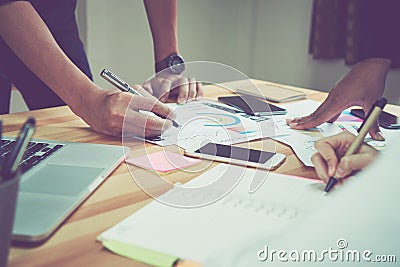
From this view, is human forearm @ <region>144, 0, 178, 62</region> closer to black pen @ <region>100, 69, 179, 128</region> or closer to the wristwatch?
the wristwatch

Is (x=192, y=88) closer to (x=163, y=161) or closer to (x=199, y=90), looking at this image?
(x=199, y=90)

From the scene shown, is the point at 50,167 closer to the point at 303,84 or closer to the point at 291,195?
the point at 291,195

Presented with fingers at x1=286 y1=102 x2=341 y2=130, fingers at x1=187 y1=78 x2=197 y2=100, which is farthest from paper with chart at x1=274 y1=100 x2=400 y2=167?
fingers at x1=187 y1=78 x2=197 y2=100

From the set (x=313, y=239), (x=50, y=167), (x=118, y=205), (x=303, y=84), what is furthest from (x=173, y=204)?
(x=303, y=84)

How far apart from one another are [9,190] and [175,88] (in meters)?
0.89

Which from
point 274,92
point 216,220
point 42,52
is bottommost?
point 274,92

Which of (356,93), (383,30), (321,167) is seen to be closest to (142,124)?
(321,167)

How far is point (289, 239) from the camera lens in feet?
1.02

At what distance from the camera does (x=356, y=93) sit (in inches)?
41.9

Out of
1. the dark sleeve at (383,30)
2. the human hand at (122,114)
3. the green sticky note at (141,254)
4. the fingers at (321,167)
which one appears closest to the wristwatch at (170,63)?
the human hand at (122,114)

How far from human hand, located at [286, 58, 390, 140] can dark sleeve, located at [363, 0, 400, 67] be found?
0.10 feet

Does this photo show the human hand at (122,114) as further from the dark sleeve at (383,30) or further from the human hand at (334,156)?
the dark sleeve at (383,30)

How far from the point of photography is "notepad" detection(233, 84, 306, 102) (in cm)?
134

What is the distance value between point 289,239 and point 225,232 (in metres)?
0.23
